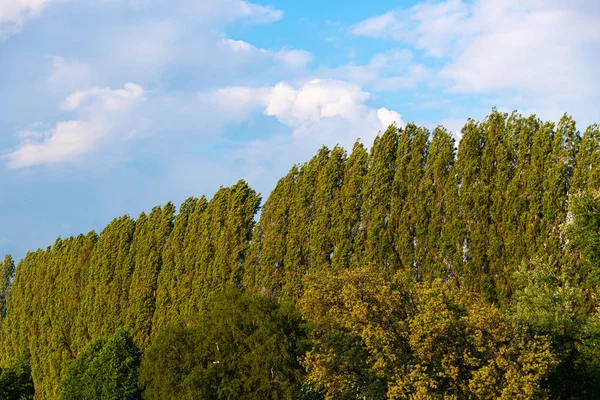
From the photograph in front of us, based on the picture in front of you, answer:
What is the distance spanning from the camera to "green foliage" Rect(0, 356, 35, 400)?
117ft

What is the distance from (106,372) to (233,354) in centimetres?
1013

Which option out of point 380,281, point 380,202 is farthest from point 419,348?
point 380,202

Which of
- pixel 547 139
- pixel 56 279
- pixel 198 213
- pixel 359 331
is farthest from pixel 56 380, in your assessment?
pixel 547 139

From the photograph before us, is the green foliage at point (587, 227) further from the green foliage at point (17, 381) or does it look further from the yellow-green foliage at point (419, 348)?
the green foliage at point (17, 381)

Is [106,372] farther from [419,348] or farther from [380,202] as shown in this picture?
[419,348]

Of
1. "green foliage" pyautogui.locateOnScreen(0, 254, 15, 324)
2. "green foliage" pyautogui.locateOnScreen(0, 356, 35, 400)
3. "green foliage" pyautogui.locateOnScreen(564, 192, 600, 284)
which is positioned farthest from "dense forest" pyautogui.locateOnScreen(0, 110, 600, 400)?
"green foliage" pyautogui.locateOnScreen(0, 254, 15, 324)

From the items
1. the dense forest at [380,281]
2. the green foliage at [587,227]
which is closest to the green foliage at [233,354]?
the dense forest at [380,281]

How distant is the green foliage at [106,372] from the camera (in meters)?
26.2

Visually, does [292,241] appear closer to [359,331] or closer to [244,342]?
[244,342]

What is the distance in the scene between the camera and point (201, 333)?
64.4 ft

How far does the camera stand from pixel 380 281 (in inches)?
643

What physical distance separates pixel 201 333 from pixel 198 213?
1104 cm

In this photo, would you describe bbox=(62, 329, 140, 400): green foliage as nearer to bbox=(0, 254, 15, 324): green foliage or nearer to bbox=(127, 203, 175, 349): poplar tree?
bbox=(127, 203, 175, 349): poplar tree

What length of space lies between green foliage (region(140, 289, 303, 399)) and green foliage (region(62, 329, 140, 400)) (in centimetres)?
619
